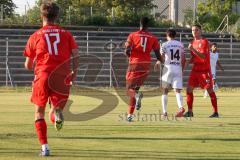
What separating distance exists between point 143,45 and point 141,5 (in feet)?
126

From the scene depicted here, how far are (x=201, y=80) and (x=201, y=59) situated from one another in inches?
21.5

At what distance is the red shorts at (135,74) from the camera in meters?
16.9

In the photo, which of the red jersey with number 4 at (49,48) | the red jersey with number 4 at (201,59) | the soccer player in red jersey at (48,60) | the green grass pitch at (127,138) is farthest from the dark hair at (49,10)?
the red jersey with number 4 at (201,59)

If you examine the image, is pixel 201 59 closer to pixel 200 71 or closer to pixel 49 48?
pixel 200 71

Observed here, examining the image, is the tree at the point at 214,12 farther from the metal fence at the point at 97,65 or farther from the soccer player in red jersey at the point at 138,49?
the soccer player in red jersey at the point at 138,49

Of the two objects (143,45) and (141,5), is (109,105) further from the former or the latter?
(141,5)

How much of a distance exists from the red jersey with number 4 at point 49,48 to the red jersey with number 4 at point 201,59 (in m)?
7.48

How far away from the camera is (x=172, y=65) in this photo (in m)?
17.3

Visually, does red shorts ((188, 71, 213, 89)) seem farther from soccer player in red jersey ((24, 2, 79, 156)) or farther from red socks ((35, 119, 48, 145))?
red socks ((35, 119, 48, 145))

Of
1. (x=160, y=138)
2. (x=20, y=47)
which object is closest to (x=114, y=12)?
(x=20, y=47)

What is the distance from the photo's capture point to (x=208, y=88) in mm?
17734

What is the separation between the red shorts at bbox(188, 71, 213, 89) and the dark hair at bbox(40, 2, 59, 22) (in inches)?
314

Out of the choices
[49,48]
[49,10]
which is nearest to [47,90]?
[49,48]

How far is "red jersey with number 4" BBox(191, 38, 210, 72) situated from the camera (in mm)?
17609
